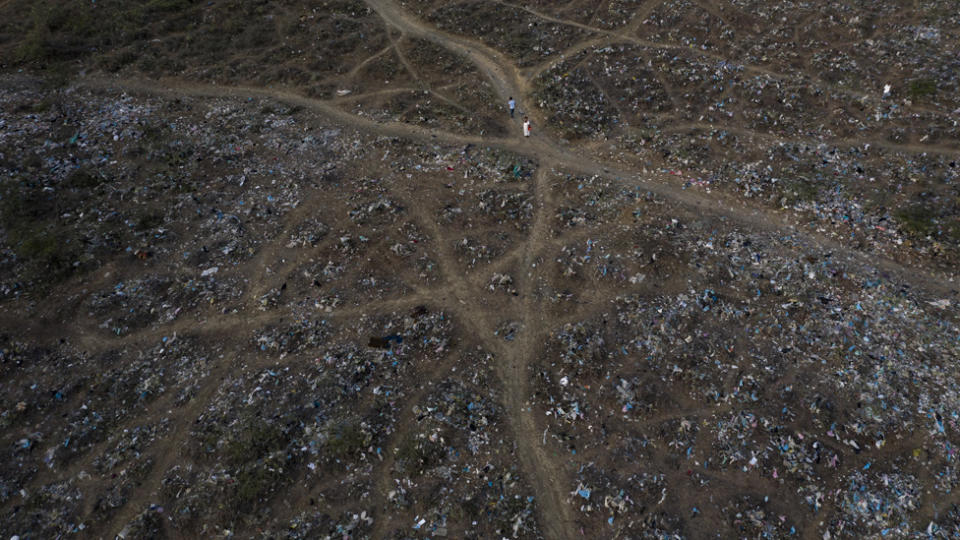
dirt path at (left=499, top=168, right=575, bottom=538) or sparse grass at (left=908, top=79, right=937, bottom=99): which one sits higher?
sparse grass at (left=908, top=79, right=937, bottom=99)

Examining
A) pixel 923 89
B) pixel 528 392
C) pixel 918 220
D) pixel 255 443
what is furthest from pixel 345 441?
pixel 923 89

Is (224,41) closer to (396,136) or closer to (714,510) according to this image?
(396,136)

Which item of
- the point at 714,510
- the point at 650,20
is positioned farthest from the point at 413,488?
the point at 650,20

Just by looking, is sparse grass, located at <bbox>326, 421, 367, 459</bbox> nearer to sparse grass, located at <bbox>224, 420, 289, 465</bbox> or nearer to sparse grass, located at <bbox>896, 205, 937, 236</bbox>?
sparse grass, located at <bbox>224, 420, 289, 465</bbox>

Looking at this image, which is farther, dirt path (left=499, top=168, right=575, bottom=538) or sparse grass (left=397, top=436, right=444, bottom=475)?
sparse grass (left=397, top=436, right=444, bottom=475)

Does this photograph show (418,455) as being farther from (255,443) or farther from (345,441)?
(255,443)

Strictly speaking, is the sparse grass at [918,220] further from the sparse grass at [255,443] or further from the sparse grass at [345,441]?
the sparse grass at [255,443]

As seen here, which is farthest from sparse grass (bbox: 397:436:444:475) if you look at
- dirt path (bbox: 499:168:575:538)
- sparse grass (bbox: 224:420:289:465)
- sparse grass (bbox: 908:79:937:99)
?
sparse grass (bbox: 908:79:937:99)

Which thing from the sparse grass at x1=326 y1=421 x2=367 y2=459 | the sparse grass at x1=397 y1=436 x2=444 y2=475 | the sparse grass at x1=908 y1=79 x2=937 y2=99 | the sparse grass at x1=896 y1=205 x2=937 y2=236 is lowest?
the sparse grass at x1=397 y1=436 x2=444 y2=475
